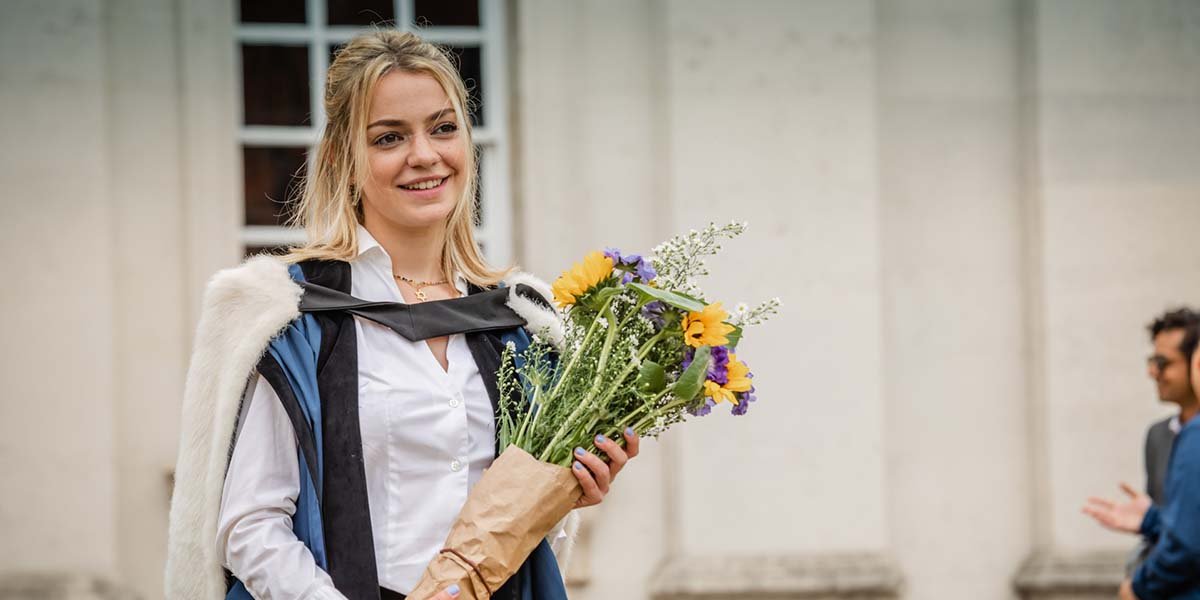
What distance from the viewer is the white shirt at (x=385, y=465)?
220 centimetres

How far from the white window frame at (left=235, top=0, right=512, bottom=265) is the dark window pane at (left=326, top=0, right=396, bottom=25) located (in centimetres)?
3

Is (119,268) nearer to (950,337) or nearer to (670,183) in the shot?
(670,183)

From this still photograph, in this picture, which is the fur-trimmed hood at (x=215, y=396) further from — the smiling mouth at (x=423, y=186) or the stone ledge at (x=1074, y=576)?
the stone ledge at (x=1074, y=576)

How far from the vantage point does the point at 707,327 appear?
7.64 ft

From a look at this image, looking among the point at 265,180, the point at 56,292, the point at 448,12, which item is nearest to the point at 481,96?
the point at 448,12

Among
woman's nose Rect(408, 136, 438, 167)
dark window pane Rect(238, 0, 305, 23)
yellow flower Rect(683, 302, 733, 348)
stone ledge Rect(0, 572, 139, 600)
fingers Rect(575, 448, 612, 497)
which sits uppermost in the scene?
dark window pane Rect(238, 0, 305, 23)

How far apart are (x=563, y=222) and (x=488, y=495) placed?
3.60 meters

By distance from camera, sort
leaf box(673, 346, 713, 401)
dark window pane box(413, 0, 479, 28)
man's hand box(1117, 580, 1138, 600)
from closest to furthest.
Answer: leaf box(673, 346, 713, 401), man's hand box(1117, 580, 1138, 600), dark window pane box(413, 0, 479, 28)

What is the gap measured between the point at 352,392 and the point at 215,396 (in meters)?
0.24

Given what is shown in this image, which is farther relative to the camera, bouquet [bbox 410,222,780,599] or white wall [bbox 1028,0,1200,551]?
white wall [bbox 1028,0,1200,551]

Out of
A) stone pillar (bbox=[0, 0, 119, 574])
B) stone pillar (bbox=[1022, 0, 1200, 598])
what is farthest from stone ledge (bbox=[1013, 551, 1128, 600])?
stone pillar (bbox=[0, 0, 119, 574])

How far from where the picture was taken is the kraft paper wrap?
2195 mm

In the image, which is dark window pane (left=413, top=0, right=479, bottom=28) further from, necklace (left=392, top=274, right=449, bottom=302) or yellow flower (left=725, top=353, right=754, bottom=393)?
yellow flower (left=725, top=353, right=754, bottom=393)

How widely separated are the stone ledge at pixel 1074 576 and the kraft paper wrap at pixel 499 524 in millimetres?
4201
